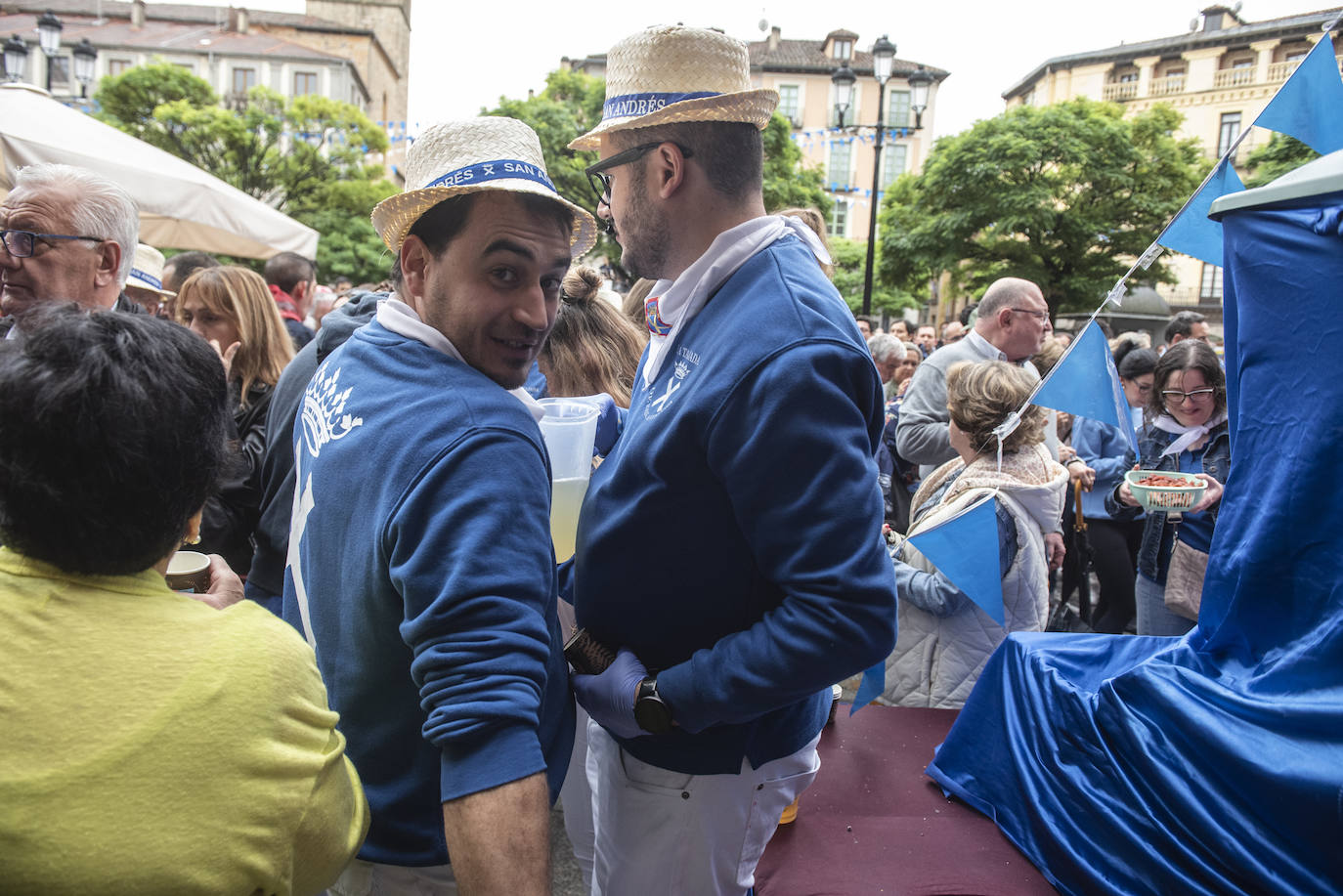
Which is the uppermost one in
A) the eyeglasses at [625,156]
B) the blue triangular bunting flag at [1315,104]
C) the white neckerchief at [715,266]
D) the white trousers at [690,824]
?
the blue triangular bunting flag at [1315,104]

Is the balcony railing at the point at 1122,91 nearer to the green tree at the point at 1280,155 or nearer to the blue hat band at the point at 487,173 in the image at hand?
the green tree at the point at 1280,155

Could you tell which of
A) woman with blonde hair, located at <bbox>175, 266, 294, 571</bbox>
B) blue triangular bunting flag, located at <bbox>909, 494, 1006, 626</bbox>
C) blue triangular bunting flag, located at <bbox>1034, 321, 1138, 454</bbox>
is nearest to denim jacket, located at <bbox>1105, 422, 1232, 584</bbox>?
blue triangular bunting flag, located at <bbox>1034, 321, 1138, 454</bbox>

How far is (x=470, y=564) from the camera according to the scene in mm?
1096

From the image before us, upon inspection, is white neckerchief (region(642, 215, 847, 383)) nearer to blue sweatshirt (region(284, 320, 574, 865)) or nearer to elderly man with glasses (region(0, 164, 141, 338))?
blue sweatshirt (region(284, 320, 574, 865))

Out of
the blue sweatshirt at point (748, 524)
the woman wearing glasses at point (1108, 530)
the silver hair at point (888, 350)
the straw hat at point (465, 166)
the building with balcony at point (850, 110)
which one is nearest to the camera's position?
the blue sweatshirt at point (748, 524)

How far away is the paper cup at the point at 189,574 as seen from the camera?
160cm

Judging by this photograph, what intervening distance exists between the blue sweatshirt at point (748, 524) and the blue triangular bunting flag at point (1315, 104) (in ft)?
6.34

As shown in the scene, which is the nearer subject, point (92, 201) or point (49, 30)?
point (92, 201)

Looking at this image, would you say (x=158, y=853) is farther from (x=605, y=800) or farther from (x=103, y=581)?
(x=605, y=800)

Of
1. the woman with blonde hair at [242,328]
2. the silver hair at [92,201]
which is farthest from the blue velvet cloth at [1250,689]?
the silver hair at [92,201]

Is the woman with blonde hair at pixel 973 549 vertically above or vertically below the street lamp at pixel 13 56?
below

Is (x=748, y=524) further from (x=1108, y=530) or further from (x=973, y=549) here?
(x=1108, y=530)

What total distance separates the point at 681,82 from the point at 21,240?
234 cm

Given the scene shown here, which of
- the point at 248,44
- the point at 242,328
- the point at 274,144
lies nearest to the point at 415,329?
the point at 242,328
